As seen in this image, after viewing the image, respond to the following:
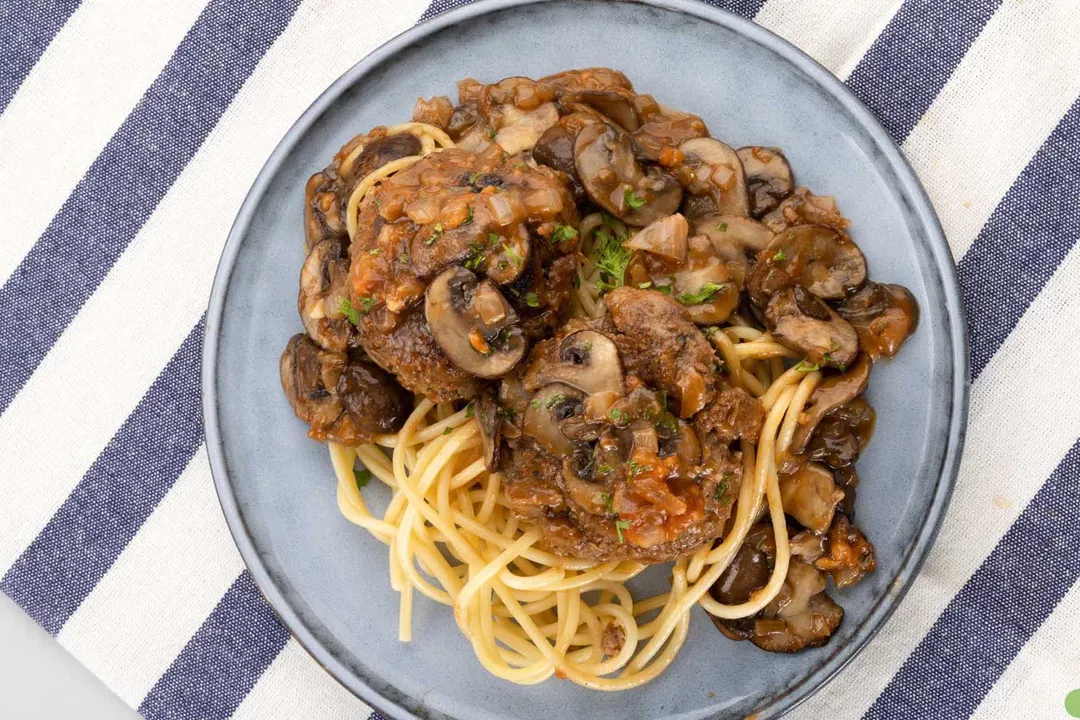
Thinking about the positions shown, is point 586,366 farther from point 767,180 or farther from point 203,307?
point 203,307

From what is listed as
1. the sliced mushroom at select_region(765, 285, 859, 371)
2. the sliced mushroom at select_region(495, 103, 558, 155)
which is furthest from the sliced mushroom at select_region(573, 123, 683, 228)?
the sliced mushroom at select_region(765, 285, 859, 371)

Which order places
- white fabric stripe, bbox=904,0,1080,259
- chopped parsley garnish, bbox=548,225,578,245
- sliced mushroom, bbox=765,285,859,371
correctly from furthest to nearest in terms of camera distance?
white fabric stripe, bbox=904,0,1080,259 < sliced mushroom, bbox=765,285,859,371 < chopped parsley garnish, bbox=548,225,578,245

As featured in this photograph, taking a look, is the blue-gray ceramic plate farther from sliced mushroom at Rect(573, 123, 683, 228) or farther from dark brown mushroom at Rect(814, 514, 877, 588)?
sliced mushroom at Rect(573, 123, 683, 228)

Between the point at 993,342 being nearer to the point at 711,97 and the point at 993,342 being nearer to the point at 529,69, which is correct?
the point at 711,97

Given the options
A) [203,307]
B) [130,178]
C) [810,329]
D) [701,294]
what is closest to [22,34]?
[130,178]

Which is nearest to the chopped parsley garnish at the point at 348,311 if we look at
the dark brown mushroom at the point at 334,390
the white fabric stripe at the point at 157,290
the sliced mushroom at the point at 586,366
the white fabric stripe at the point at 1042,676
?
the dark brown mushroom at the point at 334,390

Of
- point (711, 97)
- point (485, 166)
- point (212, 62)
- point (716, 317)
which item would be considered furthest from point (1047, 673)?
point (212, 62)

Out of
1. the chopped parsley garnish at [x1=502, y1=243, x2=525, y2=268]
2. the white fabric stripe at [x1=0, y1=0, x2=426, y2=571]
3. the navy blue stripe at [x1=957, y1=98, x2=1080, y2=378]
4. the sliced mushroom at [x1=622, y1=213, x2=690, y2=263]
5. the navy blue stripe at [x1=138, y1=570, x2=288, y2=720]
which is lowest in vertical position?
the navy blue stripe at [x1=138, y1=570, x2=288, y2=720]
